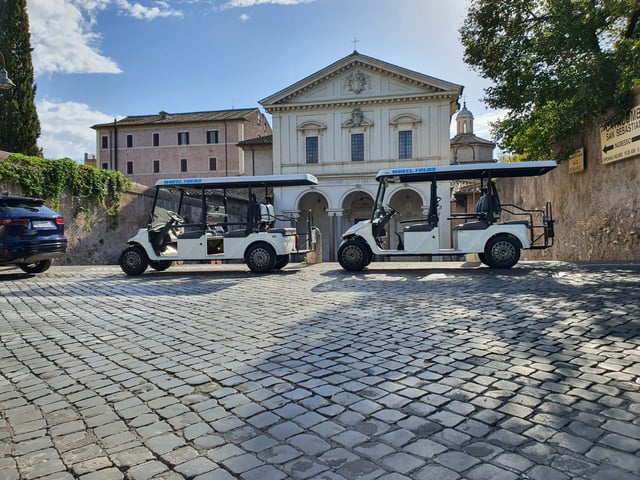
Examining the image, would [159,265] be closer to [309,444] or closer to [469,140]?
[309,444]

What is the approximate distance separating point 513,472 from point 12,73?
31247 mm

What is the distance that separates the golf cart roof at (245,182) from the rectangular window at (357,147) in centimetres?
2262

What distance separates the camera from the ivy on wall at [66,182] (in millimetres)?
14258

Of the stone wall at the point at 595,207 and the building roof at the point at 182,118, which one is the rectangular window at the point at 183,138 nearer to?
the building roof at the point at 182,118

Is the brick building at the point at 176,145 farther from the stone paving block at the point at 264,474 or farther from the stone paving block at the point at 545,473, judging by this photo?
the stone paving block at the point at 545,473

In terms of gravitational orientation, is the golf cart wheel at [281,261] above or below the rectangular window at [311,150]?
below

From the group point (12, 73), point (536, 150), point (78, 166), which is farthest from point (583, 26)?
point (12, 73)

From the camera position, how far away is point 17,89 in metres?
25.7

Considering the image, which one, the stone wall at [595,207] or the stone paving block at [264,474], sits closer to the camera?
the stone paving block at [264,474]

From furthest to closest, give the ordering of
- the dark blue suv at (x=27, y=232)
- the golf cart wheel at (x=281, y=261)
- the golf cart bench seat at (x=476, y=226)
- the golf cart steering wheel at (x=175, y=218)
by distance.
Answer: the golf cart wheel at (x=281, y=261)
the golf cart steering wheel at (x=175, y=218)
the golf cart bench seat at (x=476, y=226)
the dark blue suv at (x=27, y=232)

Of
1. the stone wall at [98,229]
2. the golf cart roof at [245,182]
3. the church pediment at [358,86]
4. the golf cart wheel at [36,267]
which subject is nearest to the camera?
the golf cart roof at [245,182]

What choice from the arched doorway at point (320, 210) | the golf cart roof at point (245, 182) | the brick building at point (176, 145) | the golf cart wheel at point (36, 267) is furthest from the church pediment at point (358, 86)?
the golf cart wheel at point (36, 267)

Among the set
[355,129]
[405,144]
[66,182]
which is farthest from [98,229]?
[405,144]

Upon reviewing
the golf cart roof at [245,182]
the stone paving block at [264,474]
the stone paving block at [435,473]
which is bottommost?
the stone paving block at [264,474]
